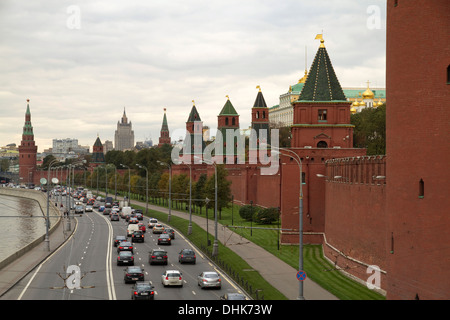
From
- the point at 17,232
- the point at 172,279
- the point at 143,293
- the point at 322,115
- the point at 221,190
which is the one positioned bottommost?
the point at 17,232

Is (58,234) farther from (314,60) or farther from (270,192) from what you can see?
(314,60)

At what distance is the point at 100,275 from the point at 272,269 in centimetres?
1091

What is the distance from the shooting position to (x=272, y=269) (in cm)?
4469

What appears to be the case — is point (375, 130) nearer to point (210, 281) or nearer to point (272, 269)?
point (272, 269)

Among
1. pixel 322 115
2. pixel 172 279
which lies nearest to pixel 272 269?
pixel 172 279

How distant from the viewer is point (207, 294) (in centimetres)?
3562

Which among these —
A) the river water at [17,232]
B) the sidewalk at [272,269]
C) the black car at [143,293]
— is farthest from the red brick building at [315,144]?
the black car at [143,293]

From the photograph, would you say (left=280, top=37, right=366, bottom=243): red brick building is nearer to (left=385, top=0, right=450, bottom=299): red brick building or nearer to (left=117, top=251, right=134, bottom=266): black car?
(left=117, top=251, right=134, bottom=266): black car

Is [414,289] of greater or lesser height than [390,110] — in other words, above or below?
below

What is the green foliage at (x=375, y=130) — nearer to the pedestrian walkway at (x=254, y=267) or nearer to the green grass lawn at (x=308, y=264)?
the green grass lawn at (x=308, y=264)

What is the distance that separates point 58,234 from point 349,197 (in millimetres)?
40391

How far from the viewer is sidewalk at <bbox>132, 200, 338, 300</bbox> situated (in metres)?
35.6

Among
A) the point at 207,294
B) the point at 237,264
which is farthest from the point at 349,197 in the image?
the point at 207,294

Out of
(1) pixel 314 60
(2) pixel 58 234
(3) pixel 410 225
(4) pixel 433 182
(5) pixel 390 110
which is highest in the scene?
(1) pixel 314 60
